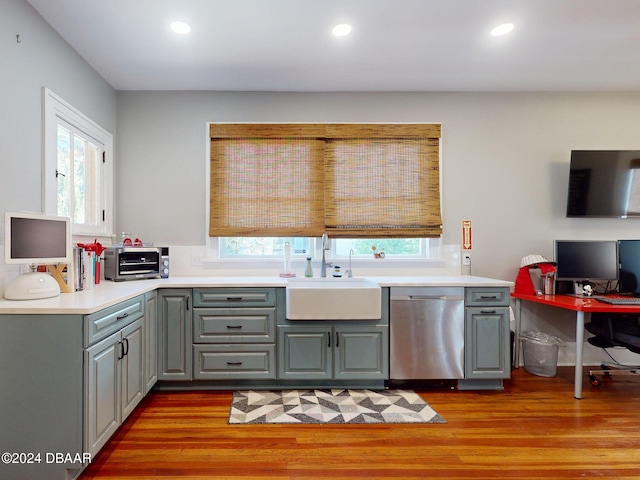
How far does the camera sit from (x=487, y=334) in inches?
108

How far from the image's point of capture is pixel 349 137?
329 cm

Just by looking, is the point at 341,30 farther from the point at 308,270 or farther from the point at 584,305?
the point at 584,305

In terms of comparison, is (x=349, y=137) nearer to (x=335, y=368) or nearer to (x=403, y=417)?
(x=335, y=368)

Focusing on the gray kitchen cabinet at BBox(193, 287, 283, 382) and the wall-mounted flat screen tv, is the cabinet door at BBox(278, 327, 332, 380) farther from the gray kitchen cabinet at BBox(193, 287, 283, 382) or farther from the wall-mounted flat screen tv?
the wall-mounted flat screen tv

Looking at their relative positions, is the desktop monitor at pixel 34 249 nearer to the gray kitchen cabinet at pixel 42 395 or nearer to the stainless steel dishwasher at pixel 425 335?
the gray kitchen cabinet at pixel 42 395

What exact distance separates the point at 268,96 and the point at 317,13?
120 cm

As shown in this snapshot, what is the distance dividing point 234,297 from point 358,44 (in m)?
2.14

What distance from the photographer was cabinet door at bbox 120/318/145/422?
6.81ft

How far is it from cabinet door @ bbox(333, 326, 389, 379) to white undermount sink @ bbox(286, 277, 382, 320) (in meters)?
0.15

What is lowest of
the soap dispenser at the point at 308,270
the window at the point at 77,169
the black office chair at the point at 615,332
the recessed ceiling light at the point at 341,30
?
the black office chair at the point at 615,332

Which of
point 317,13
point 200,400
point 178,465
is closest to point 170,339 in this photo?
point 200,400

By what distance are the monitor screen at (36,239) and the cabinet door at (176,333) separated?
2.51 feet

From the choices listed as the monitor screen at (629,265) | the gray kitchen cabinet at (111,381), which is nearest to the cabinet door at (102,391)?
the gray kitchen cabinet at (111,381)

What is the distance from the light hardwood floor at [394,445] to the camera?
5.95 feet
